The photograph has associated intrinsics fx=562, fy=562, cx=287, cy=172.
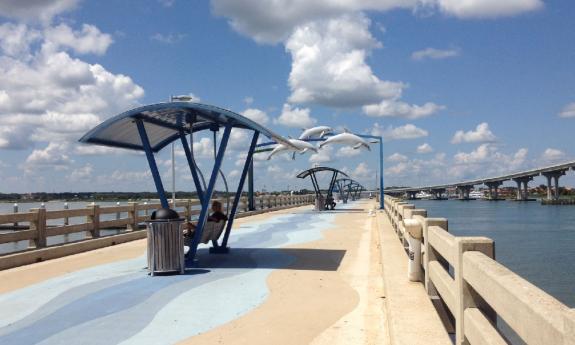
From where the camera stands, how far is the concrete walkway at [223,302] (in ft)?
19.5

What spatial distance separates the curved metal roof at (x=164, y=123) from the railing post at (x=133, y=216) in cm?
387

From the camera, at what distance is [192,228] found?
11.8 m

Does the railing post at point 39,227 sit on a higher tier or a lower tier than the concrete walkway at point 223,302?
higher

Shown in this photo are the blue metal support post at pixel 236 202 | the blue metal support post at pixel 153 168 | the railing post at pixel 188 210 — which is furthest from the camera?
the railing post at pixel 188 210

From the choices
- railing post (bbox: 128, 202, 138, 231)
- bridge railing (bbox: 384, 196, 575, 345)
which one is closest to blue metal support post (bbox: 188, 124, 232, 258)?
bridge railing (bbox: 384, 196, 575, 345)

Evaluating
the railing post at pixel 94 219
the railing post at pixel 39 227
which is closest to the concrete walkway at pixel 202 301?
the railing post at pixel 39 227

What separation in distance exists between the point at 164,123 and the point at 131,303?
19.3 feet

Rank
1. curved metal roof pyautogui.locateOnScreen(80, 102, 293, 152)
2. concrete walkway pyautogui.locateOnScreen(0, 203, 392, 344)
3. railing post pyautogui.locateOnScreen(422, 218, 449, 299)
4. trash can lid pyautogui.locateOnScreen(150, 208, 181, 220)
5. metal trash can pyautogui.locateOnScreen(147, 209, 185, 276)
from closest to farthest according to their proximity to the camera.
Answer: concrete walkway pyautogui.locateOnScreen(0, 203, 392, 344)
railing post pyautogui.locateOnScreen(422, 218, 449, 299)
metal trash can pyautogui.locateOnScreen(147, 209, 185, 276)
trash can lid pyautogui.locateOnScreen(150, 208, 181, 220)
curved metal roof pyautogui.locateOnScreen(80, 102, 293, 152)

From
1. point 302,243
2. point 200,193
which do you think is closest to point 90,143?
point 200,193

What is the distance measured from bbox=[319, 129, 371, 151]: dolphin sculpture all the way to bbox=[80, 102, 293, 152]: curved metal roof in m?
26.4

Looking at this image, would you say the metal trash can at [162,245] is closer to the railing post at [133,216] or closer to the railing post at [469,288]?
the railing post at [469,288]

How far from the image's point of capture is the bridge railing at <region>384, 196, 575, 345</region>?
2234 millimetres

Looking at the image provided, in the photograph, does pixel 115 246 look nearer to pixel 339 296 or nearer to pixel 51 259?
pixel 51 259

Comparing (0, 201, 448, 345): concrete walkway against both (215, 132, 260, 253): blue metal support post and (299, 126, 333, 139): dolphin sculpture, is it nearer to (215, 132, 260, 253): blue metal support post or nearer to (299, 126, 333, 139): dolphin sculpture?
(215, 132, 260, 253): blue metal support post
